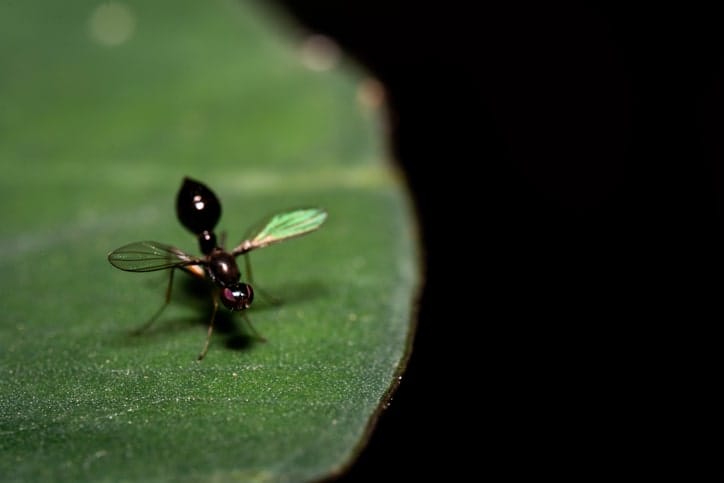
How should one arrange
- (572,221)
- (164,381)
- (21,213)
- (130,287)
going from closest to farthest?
1. (164,381)
2. (130,287)
3. (21,213)
4. (572,221)

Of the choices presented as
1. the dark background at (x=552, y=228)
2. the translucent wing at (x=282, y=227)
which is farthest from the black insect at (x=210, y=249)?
the dark background at (x=552, y=228)

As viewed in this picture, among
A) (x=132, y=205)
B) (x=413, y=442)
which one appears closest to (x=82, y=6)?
(x=132, y=205)

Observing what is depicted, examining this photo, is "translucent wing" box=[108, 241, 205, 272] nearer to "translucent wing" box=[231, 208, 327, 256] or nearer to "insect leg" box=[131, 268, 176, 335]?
"insect leg" box=[131, 268, 176, 335]

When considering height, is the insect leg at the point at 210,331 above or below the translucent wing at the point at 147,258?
below

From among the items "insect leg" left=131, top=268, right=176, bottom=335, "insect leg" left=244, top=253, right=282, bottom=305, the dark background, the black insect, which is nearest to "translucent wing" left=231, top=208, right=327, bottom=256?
the black insect

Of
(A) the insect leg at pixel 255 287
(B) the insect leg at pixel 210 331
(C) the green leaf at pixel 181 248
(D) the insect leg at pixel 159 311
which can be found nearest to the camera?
(C) the green leaf at pixel 181 248

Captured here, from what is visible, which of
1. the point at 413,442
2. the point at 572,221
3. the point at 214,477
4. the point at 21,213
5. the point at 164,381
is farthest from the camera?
the point at 572,221

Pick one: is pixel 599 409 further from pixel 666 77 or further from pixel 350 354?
pixel 666 77

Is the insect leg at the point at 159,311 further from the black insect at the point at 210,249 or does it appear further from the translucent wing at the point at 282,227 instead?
the translucent wing at the point at 282,227
